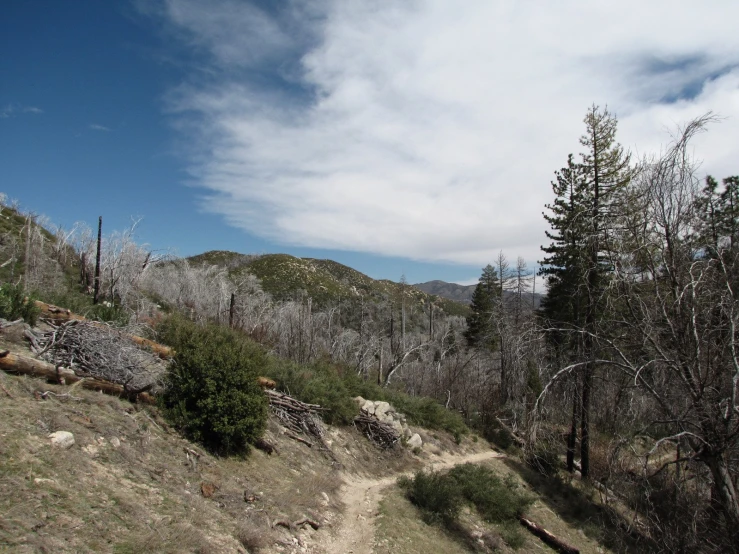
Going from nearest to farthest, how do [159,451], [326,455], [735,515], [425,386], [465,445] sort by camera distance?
[735,515] < [159,451] < [326,455] < [465,445] < [425,386]

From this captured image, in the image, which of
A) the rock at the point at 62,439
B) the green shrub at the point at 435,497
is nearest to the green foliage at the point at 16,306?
the rock at the point at 62,439

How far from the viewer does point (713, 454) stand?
556cm

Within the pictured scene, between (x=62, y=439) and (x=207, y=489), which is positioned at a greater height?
(x=62, y=439)

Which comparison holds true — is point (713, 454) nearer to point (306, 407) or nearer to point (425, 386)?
point (306, 407)

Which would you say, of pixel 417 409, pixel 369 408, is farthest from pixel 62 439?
pixel 417 409

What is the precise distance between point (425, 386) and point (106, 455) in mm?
22832

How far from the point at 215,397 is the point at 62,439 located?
9.36ft

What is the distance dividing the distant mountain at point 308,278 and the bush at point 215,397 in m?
48.4

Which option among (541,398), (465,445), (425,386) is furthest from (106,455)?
(425,386)

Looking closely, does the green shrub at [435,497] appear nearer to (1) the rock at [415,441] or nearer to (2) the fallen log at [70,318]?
(1) the rock at [415,441]

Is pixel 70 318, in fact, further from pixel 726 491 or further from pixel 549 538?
pixel 549 538

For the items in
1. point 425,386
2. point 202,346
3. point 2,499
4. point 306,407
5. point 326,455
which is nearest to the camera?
point 2,499

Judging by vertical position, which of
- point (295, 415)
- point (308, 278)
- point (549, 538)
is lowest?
point (549, 538)

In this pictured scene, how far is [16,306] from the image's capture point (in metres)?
7.86
